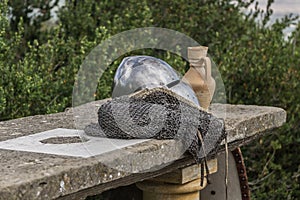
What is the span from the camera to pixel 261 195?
381 cm

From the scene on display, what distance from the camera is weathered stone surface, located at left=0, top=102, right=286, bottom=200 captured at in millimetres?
1617

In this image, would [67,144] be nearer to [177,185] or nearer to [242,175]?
[177,185]

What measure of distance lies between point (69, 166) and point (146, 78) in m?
0.64

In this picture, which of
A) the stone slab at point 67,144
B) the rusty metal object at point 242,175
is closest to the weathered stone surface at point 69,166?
the stone slab at point 67,144

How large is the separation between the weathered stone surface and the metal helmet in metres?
0.20

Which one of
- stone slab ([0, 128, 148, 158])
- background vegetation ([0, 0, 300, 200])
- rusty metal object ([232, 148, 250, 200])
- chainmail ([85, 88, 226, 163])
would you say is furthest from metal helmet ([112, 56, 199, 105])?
background vegetation ([0, 0, 300, 200])

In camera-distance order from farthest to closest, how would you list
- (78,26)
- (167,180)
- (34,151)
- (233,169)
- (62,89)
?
(78,26), (62,89), (233,169), (167,180), (34,151)

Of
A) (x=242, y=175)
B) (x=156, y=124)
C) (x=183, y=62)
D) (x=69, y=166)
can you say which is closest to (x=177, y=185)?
(x=156, y=124)

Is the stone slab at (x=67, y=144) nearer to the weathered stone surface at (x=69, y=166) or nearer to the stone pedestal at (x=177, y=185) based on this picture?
the weathered stone surface at (x=69, y=166)

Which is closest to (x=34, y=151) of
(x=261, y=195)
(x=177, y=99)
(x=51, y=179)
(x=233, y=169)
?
(x=51, y=179)

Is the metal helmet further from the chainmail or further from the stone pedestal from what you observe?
Answer: the stone pedestal

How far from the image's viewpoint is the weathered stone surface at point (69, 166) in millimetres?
1617

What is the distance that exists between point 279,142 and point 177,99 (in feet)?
6.22

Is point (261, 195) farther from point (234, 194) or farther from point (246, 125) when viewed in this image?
point (246, 125)
